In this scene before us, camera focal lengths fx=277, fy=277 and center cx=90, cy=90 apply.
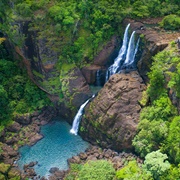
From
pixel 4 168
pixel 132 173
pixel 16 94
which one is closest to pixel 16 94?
pixel 16 94

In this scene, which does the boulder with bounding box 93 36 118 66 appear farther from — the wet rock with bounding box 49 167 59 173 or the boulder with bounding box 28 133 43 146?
the wet rock with bounding box 49 167 59 173

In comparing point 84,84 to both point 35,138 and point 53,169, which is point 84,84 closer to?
point 35,138

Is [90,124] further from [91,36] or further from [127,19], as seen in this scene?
[127,19]

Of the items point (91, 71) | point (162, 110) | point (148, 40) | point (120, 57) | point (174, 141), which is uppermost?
point (148, 40)

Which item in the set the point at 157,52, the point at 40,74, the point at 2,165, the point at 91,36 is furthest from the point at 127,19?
the point at 2,165

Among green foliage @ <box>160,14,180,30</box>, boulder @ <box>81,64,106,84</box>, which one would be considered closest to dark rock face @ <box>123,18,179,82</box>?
green foliage @ <box>160,14,180,30</box>
